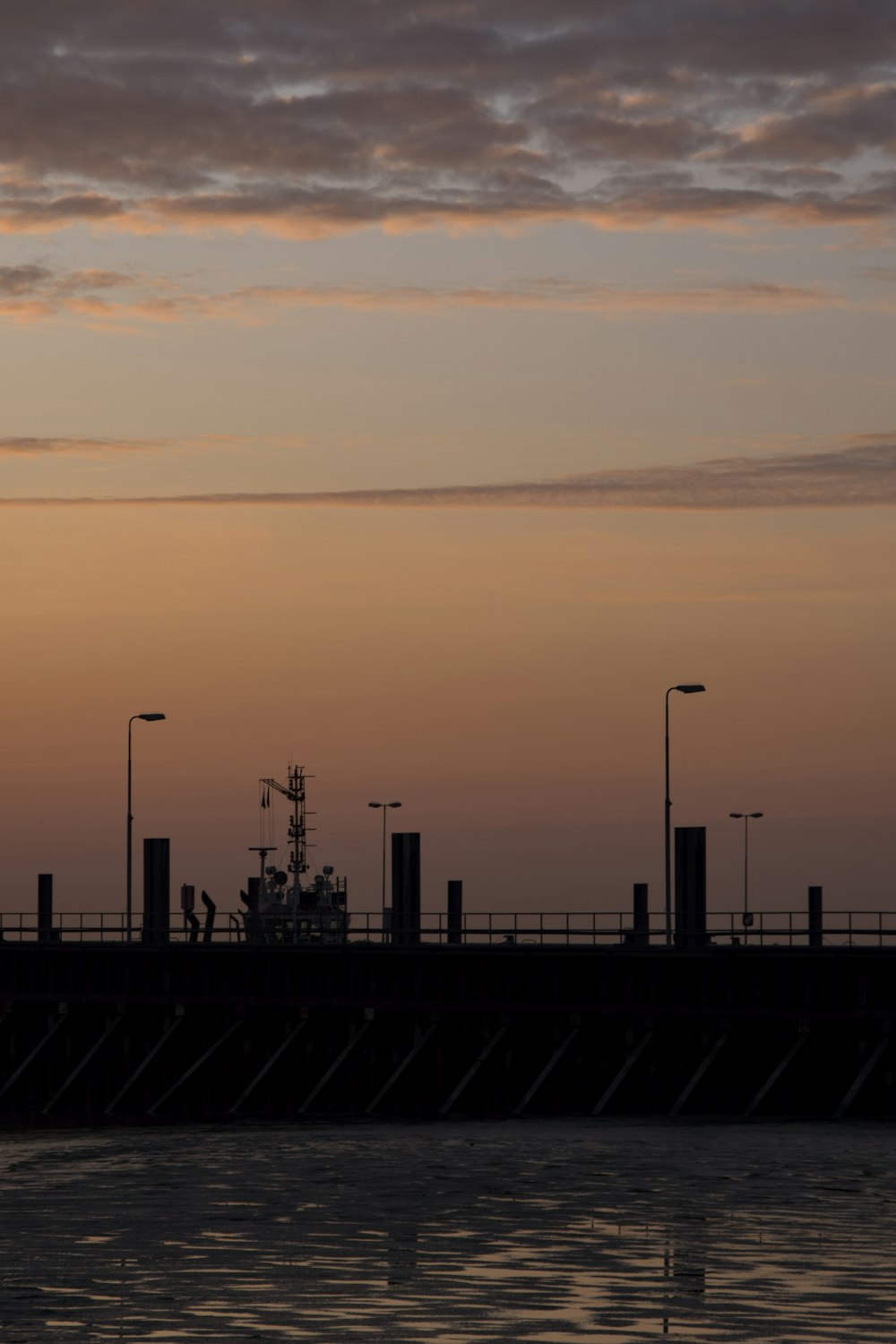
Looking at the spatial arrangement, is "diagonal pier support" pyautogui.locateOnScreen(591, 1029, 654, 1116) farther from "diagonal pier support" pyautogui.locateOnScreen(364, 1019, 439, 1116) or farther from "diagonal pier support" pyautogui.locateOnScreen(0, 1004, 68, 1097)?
"diagonal pier support" pyautogui.locateOnScreen(0, 1004, 68, 1097)

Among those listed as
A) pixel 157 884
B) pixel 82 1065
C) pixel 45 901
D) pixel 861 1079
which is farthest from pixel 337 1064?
pixel 45 901

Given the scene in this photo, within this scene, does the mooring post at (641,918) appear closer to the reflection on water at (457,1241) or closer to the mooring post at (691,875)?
the mooring post at (691,875)

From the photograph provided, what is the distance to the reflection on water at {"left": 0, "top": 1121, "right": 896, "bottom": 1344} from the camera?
70.2ft

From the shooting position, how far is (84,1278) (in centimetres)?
2467

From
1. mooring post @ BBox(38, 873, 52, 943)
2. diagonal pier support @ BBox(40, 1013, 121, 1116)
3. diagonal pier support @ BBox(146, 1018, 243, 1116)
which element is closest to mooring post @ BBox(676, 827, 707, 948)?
diagonal pier support @ BBox(146, 1018, 243, 1116)

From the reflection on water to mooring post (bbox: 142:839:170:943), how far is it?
33.1 metres

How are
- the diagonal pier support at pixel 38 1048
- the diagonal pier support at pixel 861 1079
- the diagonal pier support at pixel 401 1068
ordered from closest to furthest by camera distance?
the diagonal pier support at pixel 861 1079 → the diagonal pier support at pixel 401 1068 → the diagonal pier support at pixel 38 1048

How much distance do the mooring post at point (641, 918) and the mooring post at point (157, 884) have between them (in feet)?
57.8

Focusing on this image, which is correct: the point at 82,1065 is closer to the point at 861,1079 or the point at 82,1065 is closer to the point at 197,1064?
the point at 197,1064

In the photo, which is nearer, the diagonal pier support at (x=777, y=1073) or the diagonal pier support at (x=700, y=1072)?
the diagonal pier support at (x=777, y=1073)

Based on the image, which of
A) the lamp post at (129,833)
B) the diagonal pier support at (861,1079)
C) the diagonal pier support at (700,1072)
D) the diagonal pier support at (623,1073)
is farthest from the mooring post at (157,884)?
the diagonal pier support at (861,1079)

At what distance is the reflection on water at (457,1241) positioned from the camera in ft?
70.2

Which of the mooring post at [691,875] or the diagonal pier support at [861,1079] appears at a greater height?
the mooring post at [691,875]

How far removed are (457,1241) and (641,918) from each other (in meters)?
47.3
